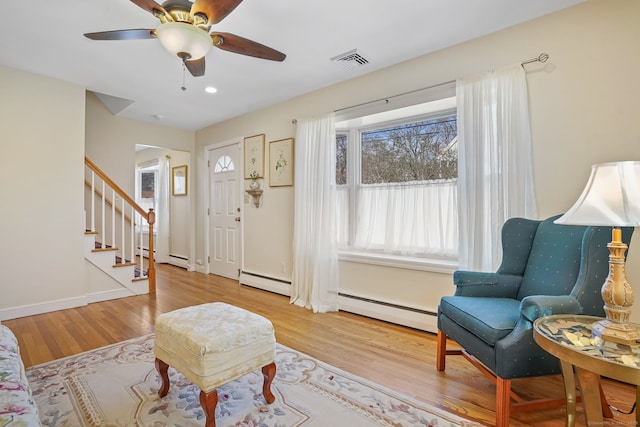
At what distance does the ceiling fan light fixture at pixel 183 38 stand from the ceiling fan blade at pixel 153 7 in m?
0.06

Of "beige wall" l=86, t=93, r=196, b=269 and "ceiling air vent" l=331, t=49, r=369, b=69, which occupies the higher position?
"ceiling air vent" l=331, t=49, r=369, b=69

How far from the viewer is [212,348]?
4.71ft

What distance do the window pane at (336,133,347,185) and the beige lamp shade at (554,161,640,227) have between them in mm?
2351

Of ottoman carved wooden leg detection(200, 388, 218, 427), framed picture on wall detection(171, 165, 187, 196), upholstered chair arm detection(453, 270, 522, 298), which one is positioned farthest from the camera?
framed picture on wall detection(171, 165, 187, 196)

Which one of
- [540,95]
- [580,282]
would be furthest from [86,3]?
[580,282]

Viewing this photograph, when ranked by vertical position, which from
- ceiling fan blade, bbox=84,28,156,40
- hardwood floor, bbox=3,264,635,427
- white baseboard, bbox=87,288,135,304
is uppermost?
ceiling fan blade, bbox=84,28,156,40

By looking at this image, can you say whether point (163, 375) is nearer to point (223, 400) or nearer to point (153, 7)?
point (223, 400)

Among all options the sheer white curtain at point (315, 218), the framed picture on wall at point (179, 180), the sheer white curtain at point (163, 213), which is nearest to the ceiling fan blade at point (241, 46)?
the sheer white curtain at point (315, 218)

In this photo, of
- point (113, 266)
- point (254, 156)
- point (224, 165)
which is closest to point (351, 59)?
point (254, 156)

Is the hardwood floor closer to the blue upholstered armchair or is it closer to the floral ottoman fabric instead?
the blue upholstered armchair

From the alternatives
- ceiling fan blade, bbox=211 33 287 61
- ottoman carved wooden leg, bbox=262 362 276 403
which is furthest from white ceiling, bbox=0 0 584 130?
ottoman carved wooden leg, bbox=262 362 276 403

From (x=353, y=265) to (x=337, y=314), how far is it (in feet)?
1.80

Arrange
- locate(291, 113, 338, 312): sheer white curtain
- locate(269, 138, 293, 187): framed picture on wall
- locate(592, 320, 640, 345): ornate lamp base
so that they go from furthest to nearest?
1. locate(269, 138, 293, 187): framed picture on wall
2. locate(291, 113, 338, 312): sheer white curtain
3. locate(592, 320, 640, 345): ornate lamp base

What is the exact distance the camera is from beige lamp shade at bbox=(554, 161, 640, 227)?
1.18m
